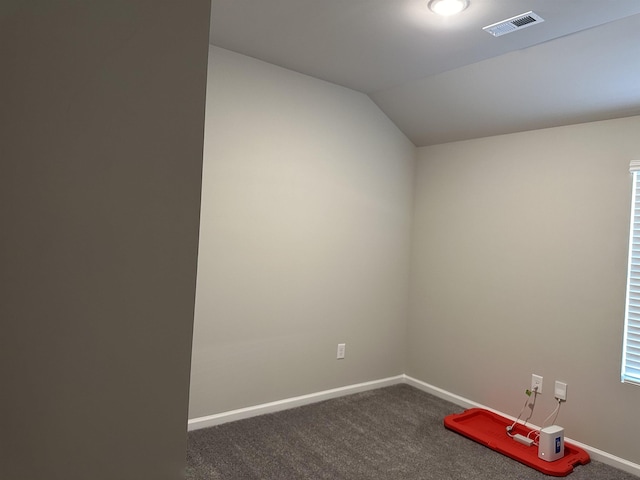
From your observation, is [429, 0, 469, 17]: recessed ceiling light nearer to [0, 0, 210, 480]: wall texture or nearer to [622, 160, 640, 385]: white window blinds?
[622, 160, 640, 385]: white window blinds

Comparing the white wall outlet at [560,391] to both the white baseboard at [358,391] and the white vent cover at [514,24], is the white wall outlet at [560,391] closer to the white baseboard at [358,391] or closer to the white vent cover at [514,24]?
the white baseboard at [358,391]

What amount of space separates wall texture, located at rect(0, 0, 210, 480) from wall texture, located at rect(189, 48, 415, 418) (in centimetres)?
233

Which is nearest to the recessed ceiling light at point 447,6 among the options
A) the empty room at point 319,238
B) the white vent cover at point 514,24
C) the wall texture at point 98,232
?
the empty room at point 319,238

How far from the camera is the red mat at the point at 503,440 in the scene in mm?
2809

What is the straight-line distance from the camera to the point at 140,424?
76 cm

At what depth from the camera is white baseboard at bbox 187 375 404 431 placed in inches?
123

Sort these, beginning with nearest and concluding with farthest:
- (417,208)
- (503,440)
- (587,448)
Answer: (587,448) → (503,440) → (417,208)

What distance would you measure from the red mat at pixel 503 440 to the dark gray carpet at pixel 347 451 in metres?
0.04

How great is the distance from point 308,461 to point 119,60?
2.58 metres

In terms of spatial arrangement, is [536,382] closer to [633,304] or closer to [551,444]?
[551,444]

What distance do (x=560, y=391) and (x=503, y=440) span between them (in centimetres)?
51

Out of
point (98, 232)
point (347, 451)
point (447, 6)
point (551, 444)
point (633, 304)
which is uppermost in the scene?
point (447, 6)

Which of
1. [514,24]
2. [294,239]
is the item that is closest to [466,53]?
[514,24]

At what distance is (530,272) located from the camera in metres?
3.39
